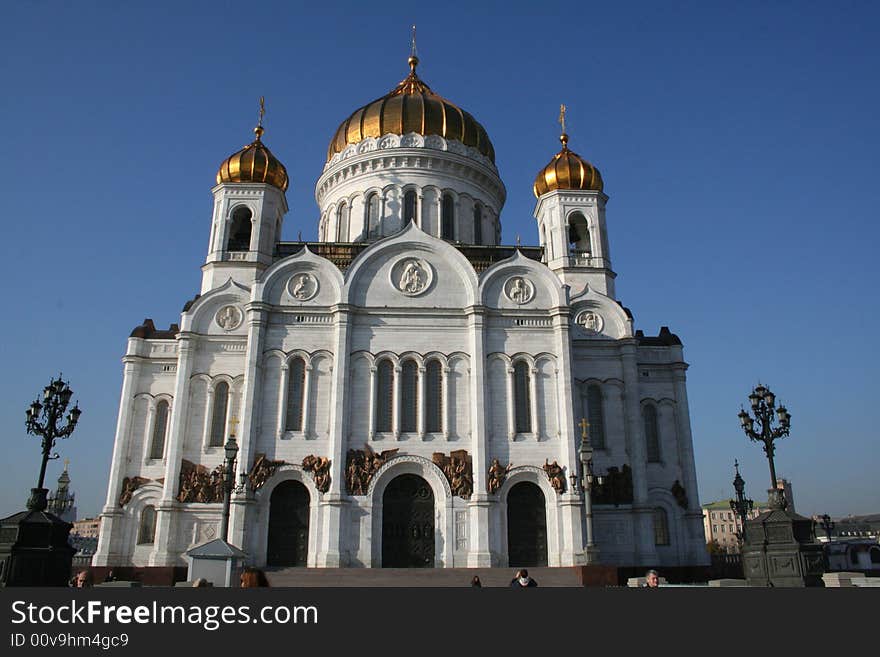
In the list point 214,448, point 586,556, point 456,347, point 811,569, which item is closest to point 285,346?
→ point 214,448

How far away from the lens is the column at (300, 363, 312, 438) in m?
23.2

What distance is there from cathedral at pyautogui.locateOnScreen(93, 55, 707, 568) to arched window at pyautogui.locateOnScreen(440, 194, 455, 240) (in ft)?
10.5

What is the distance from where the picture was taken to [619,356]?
2648cm

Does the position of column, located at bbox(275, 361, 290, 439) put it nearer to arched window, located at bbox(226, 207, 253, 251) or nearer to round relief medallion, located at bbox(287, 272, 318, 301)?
round relief medallion, located at bbox(287, 272, 318, 301)

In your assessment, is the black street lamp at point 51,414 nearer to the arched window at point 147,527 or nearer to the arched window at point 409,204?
the arched window at point 147,527

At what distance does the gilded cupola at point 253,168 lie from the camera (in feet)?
93.1

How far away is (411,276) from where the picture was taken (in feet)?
83.3

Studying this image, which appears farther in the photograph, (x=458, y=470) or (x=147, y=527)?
(x=147, y=527)

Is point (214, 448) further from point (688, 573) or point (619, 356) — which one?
point (688, 573)

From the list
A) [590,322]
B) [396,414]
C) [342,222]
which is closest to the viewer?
[396,414]

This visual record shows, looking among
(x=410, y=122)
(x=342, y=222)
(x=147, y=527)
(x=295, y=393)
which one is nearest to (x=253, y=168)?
(x=342, y=222)

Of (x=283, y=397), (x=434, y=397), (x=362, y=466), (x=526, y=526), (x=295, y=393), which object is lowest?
(x=526, y=526)

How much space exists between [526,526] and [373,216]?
15882 mm

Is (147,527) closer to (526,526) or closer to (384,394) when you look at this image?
(384,394)
